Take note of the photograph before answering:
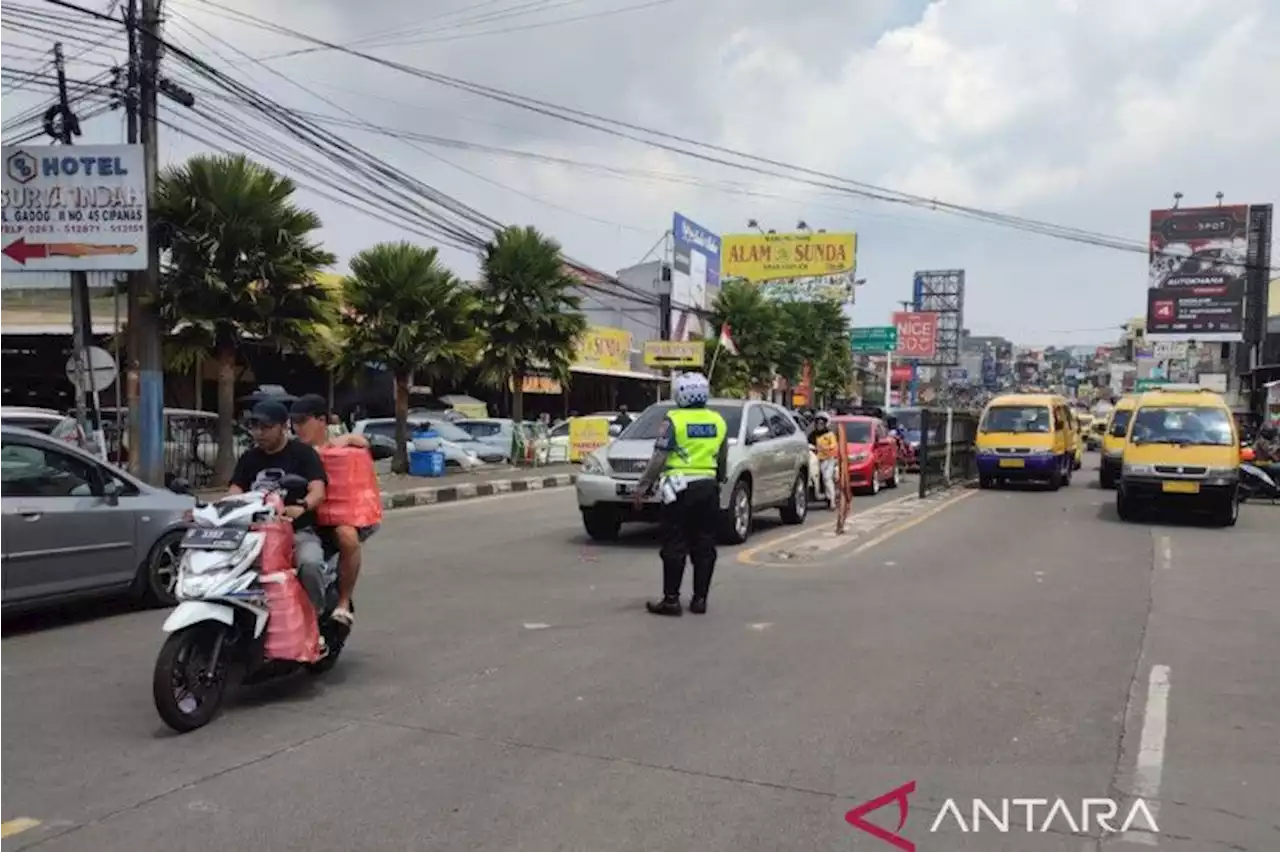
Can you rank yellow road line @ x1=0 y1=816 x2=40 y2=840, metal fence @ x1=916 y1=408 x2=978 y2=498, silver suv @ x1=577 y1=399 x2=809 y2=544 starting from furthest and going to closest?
metal fence @ x1=916 y1=408 x2=978 y2=498
silver suv @ x1=577 y1=399 x2=809 y2=544
yellow road line @ x1=0 y1=816 x2=40 y2=840

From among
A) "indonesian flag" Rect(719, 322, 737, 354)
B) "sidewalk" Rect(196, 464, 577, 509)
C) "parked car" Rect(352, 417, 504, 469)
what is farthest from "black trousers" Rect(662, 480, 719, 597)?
"indonesian flag" Rect(719, 322, 737, 354)

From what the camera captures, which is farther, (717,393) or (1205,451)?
(717,393)

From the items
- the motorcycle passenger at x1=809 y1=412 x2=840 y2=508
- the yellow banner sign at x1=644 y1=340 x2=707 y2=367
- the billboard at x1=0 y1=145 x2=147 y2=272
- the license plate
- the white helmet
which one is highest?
the billboard at x1=0 y1=145 x2=147 y2=272

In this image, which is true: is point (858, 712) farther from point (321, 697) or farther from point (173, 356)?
point (173, 356)

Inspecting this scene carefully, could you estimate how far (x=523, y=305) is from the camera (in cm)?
2705

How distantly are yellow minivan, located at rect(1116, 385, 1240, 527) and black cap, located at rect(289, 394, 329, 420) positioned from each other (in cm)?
1326

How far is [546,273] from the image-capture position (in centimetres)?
2705

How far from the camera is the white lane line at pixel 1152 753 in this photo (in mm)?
4156

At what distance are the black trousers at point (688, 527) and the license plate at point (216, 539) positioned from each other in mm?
3549

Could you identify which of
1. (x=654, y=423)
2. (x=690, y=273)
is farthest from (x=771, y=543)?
(x=690, y=273)

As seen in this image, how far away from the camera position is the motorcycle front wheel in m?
5.10

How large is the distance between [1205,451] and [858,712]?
12.3m

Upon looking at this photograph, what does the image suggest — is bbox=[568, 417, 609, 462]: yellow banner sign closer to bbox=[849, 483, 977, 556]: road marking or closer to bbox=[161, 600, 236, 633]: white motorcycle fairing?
bbox=[849, 483, 977, 556]: road marking

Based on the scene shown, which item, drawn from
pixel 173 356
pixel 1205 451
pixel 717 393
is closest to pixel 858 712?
pixel 1205 451
